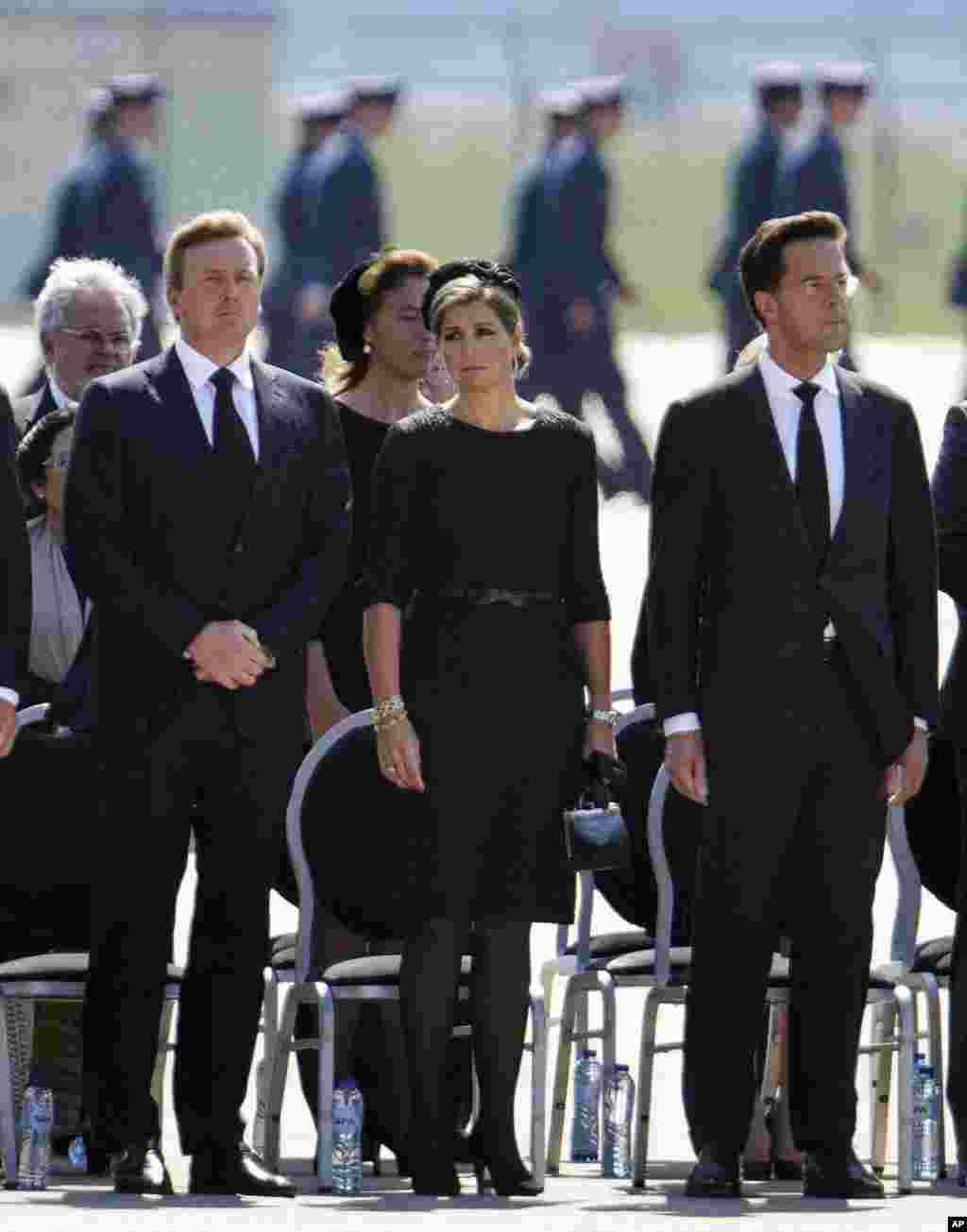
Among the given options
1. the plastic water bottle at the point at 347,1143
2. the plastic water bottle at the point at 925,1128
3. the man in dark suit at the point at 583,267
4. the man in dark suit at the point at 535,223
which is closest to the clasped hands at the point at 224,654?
the plastic water bottle at the point at 347,1143

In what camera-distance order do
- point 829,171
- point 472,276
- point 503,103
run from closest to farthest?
point 472,276 < point 829,171 < point 503,103

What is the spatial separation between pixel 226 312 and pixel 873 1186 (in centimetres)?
191

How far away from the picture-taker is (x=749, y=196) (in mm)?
21234

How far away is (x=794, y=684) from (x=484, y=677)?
542 mm

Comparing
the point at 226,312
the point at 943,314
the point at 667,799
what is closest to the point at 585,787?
the point at 667,799

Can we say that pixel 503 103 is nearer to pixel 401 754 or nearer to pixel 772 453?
pixel 772 453

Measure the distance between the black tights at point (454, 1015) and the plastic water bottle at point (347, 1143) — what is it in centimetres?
19

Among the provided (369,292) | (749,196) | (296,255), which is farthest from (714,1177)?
(296,255)

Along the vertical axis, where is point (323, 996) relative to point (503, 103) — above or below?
below

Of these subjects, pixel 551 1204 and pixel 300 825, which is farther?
pixel 300 825

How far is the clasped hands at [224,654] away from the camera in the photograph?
7.39 m

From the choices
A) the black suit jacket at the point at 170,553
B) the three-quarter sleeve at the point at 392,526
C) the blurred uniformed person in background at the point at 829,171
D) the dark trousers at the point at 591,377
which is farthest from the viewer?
the blurred uniformed person in background at the point at 829,171

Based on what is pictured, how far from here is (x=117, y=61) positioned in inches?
890

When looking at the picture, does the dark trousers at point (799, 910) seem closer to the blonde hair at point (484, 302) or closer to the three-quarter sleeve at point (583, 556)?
the three-quarter sleeve at point (583, 556)
